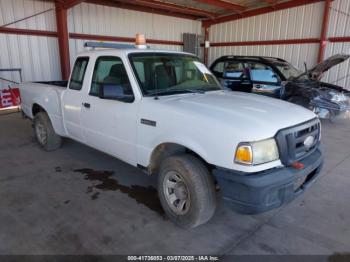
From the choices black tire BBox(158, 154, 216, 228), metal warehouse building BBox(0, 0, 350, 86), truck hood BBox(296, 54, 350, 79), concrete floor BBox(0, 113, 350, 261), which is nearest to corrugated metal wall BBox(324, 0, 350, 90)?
metal warehouse building BBox(0, 0, 350, 86)

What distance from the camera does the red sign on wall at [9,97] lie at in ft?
29.4

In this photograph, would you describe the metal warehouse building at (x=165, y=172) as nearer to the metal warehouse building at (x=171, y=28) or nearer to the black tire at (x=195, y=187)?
the black tire at (x=195, y=187)

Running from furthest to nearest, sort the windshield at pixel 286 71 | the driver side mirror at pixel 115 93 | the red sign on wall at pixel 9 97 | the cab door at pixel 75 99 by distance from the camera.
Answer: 1. the red sign on wall at pixel 9 97
2. the windshield at pixel 286 71
3. the cab door at pixel 75 99
4. the driver side mirror at pixel 115 93

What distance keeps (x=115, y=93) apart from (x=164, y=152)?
0.85 m

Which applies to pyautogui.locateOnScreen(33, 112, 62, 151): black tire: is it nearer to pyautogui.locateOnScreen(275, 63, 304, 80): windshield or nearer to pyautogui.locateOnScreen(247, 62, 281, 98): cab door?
pyautogui.locateOnScreen(247, 62, 281, 98): cab door

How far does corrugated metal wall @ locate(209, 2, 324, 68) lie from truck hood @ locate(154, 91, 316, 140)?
1021 cm

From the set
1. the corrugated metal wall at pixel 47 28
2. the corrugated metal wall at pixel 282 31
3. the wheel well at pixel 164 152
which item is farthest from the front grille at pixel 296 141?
the corrugated metal wall at pixel 282 31

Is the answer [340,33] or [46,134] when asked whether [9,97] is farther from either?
[340,33]

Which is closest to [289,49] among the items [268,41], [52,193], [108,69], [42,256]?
[268,41]

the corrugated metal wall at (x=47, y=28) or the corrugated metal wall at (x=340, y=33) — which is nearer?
the corrugated metal wall at (x=47, y=28)

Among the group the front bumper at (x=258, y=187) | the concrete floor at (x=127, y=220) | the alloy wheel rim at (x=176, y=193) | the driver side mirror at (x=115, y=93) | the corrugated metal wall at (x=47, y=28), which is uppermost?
the corrugated metal wall at (x=47, y=28)

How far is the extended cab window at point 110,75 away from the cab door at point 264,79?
5442mm

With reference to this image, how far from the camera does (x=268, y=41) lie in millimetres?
12781

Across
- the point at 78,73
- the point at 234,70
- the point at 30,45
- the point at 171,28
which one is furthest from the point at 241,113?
the point at 171,28
